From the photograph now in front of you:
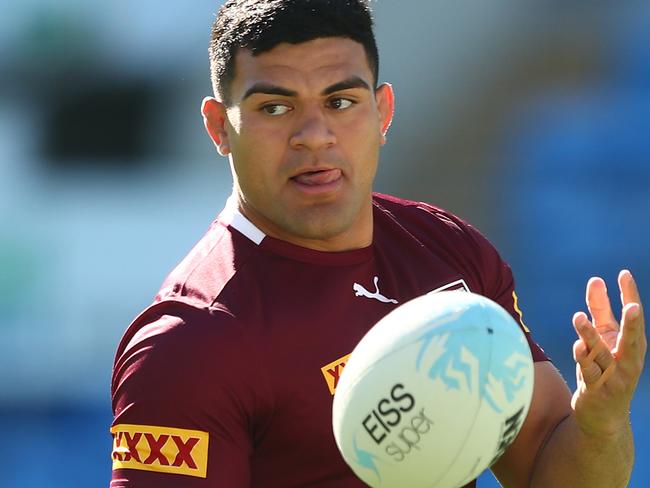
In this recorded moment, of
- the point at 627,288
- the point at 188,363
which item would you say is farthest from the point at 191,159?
the point at 627,288

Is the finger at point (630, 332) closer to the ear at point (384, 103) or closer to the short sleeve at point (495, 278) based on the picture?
the short sleeve at point (495, 278)

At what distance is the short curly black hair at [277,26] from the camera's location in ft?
10.3

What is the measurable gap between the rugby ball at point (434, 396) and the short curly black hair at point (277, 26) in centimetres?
84

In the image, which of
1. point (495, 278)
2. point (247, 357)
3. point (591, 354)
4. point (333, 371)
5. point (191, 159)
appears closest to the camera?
point (591, 354)

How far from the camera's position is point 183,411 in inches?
114

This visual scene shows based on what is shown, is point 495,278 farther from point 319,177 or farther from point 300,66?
point 300,66

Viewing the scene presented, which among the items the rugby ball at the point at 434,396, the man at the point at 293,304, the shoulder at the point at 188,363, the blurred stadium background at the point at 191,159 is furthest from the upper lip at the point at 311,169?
the blurred stadium background at the point at 191,159

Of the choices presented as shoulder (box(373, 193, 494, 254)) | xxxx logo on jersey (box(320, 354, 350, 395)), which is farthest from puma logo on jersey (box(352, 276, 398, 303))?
shoulder (box(373, 193, 494, 254))

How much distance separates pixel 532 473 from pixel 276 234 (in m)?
0.95

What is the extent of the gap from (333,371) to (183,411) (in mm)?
393

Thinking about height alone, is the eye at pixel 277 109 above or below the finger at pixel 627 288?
above

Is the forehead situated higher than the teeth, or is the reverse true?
the forehead

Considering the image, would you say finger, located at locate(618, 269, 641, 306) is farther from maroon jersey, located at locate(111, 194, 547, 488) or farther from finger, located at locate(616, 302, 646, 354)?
maroon jersey, located at locate(111, 194, 547, 488)

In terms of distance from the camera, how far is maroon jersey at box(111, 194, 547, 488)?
2904 millimetres
